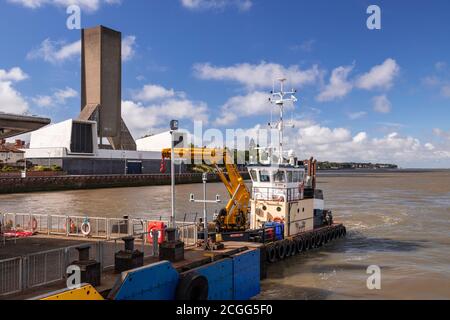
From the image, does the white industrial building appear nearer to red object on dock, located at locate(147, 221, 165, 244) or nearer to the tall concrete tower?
the tall concrete tower

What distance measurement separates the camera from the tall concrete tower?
132625 mm

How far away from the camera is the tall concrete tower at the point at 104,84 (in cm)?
13262

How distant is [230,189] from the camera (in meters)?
→ 25.0

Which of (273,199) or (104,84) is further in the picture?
(104,84)

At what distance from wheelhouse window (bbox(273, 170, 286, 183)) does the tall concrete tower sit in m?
115

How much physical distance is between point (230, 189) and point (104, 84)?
118 m

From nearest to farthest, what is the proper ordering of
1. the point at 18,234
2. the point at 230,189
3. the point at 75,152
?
1. the point at 18,234
2. the point at 230,189
3. the point at 75,152

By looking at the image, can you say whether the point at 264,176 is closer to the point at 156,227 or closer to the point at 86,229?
the point at 156,227

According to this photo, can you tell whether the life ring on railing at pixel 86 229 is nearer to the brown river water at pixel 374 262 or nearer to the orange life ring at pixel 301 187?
the brown river water at pixel 374 262

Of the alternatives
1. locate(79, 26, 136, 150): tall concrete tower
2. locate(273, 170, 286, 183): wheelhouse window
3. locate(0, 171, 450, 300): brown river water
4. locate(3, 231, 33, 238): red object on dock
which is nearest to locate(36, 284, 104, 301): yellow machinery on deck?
locate(0, 171, 450, 300): brown river water

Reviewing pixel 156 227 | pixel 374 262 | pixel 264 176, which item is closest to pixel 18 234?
pixel 156 227

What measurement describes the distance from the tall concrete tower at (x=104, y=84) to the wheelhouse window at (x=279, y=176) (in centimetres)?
11512
